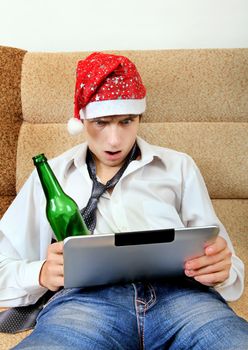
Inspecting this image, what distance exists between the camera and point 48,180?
91 centimetres

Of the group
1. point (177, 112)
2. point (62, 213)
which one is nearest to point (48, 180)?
point (62, 213)

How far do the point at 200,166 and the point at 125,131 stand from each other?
36cm

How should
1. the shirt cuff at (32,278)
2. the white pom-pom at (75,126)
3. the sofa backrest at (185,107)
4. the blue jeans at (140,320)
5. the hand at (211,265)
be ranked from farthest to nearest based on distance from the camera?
the sofa backrest at (185,107) → the white pom-pom at (75,126) → the shirt cuff at (32,278) → the hand at (211,265) → the blue jeans at (140,320)

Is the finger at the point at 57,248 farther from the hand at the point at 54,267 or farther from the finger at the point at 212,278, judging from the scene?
the finger at the point at 212,278

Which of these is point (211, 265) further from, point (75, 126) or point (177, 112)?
point (177, 112)

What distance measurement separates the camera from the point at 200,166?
138cm

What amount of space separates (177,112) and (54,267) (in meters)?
0.66

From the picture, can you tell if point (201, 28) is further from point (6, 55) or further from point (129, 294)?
point (129, 294)

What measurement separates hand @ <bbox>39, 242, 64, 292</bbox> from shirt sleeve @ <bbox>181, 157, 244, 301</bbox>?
365 mm

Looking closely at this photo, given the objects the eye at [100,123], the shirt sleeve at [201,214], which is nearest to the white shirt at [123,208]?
the shirt sleeve at [201,214]

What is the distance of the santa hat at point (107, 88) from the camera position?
42.2 inches

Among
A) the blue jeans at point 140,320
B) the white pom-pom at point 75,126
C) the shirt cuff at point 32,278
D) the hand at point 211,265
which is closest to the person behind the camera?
the blue jeans at point 140,320

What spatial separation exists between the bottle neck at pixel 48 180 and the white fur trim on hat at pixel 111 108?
24 cm

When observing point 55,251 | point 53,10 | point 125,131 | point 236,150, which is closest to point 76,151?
point 125,131
